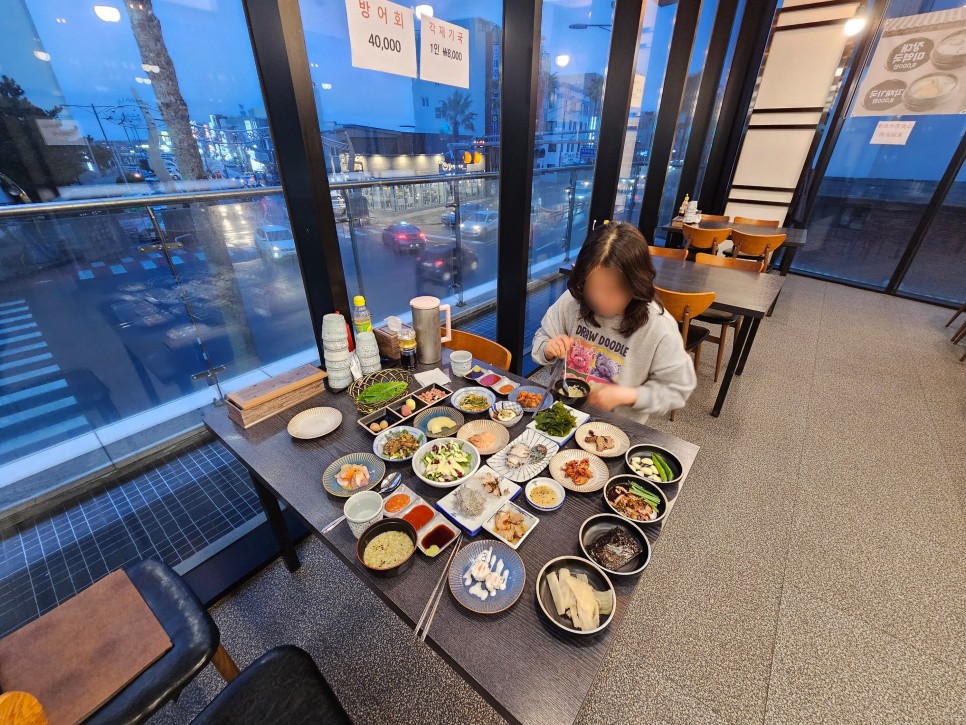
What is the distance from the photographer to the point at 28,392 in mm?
1577

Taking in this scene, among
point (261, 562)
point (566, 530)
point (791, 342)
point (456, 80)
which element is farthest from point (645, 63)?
point (261, 562)

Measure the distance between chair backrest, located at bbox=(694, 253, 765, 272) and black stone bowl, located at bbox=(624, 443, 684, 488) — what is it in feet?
8.16

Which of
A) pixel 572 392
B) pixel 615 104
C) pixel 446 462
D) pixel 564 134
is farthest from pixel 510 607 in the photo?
pixel 564 134

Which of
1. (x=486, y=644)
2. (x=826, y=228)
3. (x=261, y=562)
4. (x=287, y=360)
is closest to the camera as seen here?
(x=486, y=644)

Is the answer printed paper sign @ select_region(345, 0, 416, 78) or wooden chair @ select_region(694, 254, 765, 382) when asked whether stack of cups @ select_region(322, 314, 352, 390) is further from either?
wooden chair @ select_region(694, 254, 765, 382)

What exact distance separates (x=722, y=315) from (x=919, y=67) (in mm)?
4155

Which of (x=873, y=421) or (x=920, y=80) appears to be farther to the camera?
(x=920, y=80)

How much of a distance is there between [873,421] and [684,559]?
78.0 inches

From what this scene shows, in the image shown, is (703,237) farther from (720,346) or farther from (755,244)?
(720,346)

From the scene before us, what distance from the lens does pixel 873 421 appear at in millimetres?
2639

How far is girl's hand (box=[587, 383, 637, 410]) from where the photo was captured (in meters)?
1.29

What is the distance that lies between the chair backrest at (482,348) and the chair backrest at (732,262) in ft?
7.65

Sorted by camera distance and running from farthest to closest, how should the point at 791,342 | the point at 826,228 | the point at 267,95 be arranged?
the point at 826,228 → the point at 791,342 → the point at 267,95

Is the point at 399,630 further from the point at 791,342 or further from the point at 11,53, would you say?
the point at 791,342
